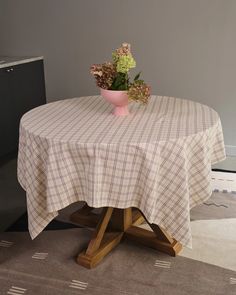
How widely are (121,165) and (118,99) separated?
46 centimetres

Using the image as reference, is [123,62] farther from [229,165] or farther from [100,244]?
[229,165]

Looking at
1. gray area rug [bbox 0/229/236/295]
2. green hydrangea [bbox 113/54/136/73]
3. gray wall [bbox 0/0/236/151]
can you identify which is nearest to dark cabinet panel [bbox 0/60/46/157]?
gray wall [bbox 0/0/236/151]

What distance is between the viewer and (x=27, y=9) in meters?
3.06

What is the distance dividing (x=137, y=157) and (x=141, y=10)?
5.77 ft

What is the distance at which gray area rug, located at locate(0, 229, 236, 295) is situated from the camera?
5.51 ft

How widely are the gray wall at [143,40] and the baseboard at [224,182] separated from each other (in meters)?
0.36

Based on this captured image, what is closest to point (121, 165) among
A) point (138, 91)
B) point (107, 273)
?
point (138, 91)

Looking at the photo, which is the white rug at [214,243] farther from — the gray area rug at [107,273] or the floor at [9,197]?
the floor at [9,197]

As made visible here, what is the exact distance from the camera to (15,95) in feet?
9.60

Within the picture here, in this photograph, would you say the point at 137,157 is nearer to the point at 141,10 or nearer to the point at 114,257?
the point at 114,257

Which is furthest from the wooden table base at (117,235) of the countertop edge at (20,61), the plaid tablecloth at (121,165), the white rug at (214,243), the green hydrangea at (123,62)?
the countertop edge at (20,61)

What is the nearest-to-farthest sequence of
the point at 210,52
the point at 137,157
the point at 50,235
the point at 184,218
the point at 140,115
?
the point at 137,157 → the point at 184,218 → the point at 140,115 → the point at 50,235 → the point at 210,52

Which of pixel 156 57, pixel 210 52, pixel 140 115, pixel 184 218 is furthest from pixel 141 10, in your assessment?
pixel 184 218

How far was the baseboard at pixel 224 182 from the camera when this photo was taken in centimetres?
264
